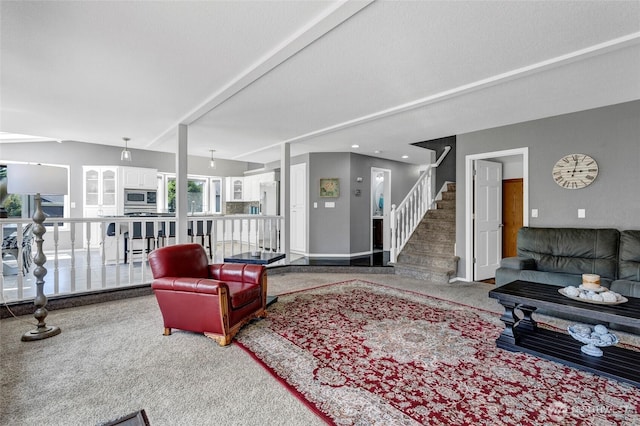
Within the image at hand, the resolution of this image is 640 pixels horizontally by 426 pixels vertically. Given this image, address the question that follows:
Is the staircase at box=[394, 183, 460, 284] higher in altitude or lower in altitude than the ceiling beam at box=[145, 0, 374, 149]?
lower

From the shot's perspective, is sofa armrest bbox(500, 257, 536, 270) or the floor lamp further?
sofa armrest bbox(500, 257, 536, 270)

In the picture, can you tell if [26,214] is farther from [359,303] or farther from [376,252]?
[376,252]

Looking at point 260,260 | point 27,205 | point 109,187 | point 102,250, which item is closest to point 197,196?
point 109,187

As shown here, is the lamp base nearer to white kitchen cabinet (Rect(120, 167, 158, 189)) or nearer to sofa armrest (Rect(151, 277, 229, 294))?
sofa armrest (Rect(151, 277, 229, 294))

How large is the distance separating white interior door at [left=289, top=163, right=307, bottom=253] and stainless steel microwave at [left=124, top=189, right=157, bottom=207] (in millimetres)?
3686

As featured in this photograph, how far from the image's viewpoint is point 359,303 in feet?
12.9

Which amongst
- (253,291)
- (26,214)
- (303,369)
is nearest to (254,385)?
(303,369)

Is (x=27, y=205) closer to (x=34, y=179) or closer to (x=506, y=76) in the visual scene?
(x=34, y=179)

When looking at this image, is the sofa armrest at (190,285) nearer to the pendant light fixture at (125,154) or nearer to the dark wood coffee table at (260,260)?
the dark wood coffee table at (260,260)

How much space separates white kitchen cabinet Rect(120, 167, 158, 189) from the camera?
7.59 meters

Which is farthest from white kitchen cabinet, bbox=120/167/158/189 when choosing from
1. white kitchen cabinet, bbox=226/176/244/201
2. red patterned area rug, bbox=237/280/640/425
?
red patterned area rug, bbox=237/280/640/425

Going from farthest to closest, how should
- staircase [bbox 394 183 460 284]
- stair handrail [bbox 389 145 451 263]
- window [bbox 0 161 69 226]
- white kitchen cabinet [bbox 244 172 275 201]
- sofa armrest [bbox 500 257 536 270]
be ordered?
white kitchen cabinet [bbox 244 172 275 201], window [bbox 0 161 69 226], stair handrail [bbox 389 145 451 263], staircase [bbox 394 183 460 284], sofa armrest [bbox 500 257 536 270]

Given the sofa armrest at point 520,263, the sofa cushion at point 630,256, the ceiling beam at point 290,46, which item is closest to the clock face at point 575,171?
the sofa cushion at point 630,256

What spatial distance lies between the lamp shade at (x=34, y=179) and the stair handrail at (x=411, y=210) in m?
4.94
